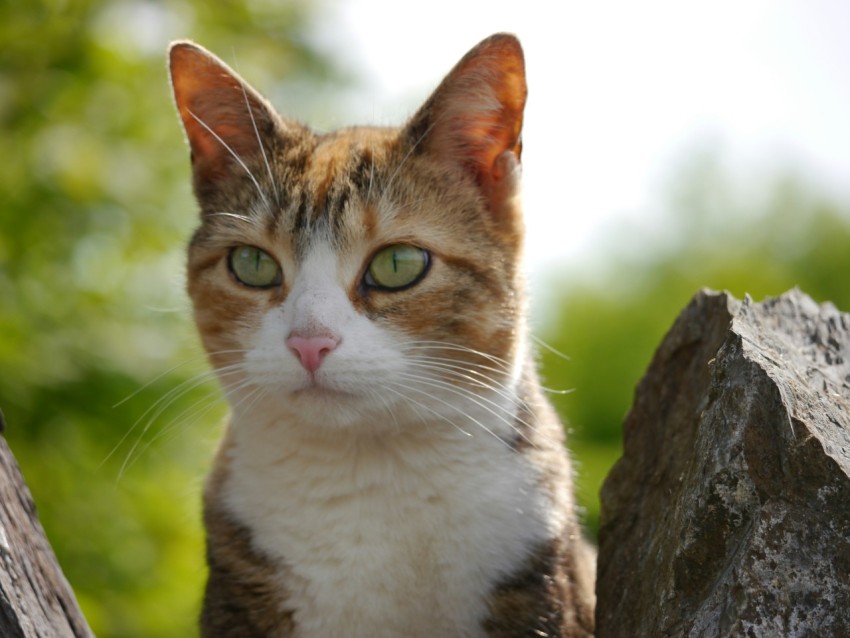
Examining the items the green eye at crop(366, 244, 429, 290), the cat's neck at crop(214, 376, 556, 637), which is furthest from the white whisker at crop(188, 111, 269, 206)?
the cat's neck at crop(214, 376, 556, 637)

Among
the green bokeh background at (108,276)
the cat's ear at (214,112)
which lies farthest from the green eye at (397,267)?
the green bokeh background at (108,276)

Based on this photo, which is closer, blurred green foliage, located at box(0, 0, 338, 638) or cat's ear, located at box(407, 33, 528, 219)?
cat's ear, located at box(407, 33, 528, 219)

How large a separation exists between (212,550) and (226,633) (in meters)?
0.25

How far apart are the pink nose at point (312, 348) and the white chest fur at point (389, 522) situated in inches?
13.3

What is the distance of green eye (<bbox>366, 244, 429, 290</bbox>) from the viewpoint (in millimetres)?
2607

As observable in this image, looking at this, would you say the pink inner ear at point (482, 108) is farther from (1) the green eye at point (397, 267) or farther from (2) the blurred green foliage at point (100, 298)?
(2) the blurred green foliage at point (100, 298)

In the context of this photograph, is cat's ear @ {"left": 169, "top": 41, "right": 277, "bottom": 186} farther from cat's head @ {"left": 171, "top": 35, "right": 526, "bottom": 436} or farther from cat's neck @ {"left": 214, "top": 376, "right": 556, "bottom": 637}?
cat's neck @ {"left": 214, "top": 376, "right": 556, "bottom": 637}

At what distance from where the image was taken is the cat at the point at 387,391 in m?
2.54

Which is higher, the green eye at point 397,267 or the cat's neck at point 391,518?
the green eye at point 397,267

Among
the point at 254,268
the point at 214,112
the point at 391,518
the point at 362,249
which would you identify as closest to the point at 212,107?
the point at 214,112

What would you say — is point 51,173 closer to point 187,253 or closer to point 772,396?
point 187,253

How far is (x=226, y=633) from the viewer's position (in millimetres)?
2629

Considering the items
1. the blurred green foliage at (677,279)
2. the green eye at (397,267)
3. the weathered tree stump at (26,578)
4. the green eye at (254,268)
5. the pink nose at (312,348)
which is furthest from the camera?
the blurred green foliage at (677,279)

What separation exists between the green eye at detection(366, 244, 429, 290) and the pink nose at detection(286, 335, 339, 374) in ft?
0.90
